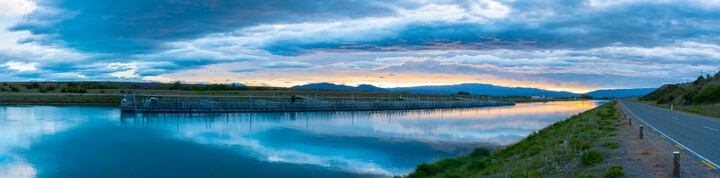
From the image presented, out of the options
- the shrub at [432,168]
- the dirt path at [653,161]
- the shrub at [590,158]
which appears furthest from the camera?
the shrub at [432,168]

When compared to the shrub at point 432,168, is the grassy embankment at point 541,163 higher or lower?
higher

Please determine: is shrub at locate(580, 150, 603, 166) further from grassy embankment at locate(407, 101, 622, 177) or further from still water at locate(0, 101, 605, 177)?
still water at locate(0, 101, 605, 177)

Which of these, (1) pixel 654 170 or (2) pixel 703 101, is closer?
(1) pixel 654 170

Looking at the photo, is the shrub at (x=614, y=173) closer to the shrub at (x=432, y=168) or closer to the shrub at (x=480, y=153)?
the shrub at (x=432, y=168)

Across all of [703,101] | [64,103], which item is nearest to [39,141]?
[64,103]

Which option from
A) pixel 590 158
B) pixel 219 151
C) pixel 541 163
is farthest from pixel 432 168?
pixel 219 151

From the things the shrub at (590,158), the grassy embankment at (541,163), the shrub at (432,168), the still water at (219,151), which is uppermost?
the shrub at (590,158)

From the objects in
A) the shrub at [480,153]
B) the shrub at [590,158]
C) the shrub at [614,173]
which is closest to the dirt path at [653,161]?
the shrub at [614,173]

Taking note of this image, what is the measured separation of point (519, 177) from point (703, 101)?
46.6 metres

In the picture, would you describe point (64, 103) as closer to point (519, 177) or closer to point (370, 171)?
point (370, 171)

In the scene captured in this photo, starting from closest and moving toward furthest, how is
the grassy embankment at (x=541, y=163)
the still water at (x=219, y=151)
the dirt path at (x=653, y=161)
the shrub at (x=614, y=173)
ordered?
the dirt path at (x=653, y=161), the shrub at (x=614, y=173), the grassy embankment at (x=541, y=163), the still water at (x=219, y=151)

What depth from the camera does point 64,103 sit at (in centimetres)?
6469

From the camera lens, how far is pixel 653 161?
10016 mm

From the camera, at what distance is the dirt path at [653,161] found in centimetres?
873
